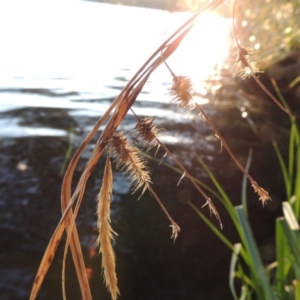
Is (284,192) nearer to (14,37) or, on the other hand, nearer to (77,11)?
(14,37)

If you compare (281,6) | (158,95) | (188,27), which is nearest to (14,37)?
(158,95)

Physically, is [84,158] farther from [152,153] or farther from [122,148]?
[122,148]

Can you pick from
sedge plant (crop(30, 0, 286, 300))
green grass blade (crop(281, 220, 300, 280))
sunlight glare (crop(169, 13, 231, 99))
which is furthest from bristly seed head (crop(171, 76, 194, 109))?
sunlight glare (crop(169, 13, 231, 99))

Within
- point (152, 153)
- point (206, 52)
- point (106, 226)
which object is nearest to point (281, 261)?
point (106, 226)

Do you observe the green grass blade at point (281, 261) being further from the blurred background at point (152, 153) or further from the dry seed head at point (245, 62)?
the dry seed head at point (245, 62)

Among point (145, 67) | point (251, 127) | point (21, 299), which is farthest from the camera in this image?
point (251, 127)

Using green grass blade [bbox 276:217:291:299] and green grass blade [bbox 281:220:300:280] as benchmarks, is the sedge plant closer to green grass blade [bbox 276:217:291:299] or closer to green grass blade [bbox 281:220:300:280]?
green grass blade [bbox 281:220:300:280]
